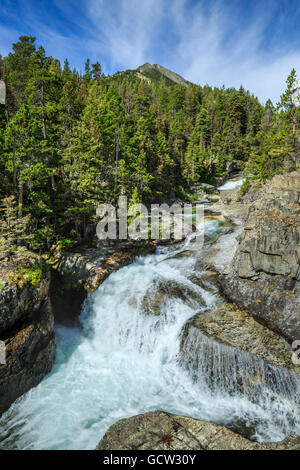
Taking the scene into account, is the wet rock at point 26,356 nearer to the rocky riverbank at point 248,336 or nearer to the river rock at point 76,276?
the river rock at point 76,276

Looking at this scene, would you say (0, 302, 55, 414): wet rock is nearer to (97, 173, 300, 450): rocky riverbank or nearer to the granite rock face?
(97, 173, 300, 450): rocky riverbank

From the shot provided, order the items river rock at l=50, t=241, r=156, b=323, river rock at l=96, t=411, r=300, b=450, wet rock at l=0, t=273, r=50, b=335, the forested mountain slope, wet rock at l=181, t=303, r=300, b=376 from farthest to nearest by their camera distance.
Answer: river rock at l=50, t=241, r=156, b=323, the forested mountain slope, wet rock at l=181, t=303, r=300, b=376, wet rock at l=0, t=273, r=50, b=335, river rock at l=96, t=411, r=300, b=450

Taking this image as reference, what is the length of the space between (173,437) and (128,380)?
181 inches

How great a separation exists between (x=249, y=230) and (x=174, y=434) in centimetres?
1166

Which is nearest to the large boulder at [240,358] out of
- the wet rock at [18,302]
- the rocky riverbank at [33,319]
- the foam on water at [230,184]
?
the rocky riverbank at [33,319]

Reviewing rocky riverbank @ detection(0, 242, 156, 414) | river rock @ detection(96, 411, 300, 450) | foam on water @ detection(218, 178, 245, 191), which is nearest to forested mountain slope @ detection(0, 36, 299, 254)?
rocky riverbank @ detection(0, 242, 156, 414)

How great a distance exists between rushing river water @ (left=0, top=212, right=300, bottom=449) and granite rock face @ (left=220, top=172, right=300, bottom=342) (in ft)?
6.68

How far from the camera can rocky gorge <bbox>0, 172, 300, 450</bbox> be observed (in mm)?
8219

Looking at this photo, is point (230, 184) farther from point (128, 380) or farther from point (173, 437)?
point (173, 437)

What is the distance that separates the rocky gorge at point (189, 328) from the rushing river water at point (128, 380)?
0.07m

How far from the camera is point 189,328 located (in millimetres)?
11734

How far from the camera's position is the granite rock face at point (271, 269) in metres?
11.7

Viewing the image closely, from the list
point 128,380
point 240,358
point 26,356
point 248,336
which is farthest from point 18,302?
point 248,336
